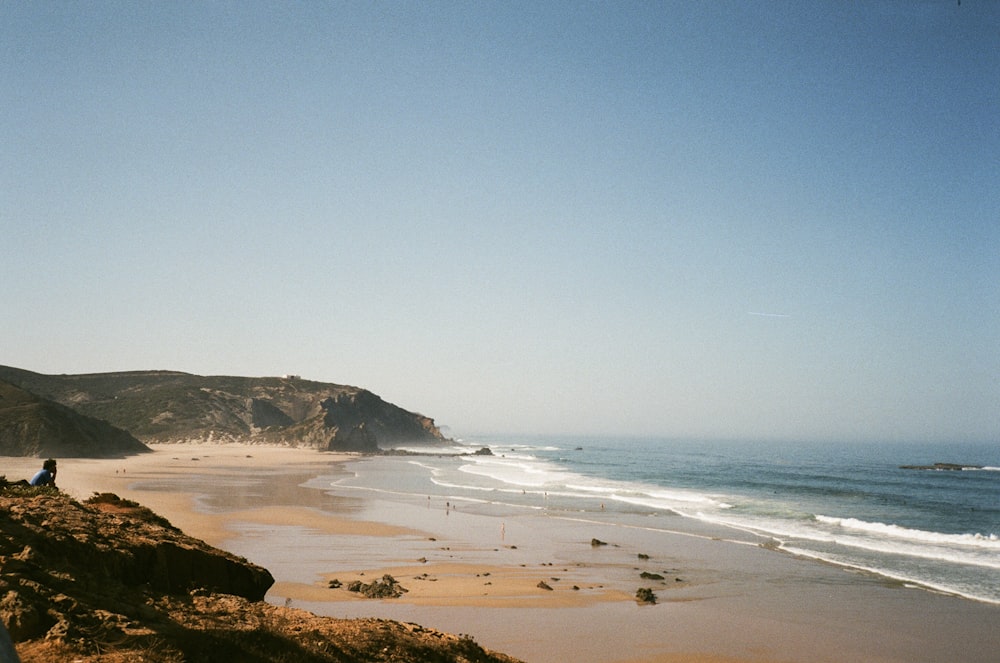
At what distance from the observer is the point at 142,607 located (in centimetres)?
798

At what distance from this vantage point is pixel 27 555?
25.8 ft

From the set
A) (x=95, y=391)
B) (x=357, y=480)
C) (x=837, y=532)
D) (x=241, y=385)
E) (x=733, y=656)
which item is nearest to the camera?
(x=733, y=656)

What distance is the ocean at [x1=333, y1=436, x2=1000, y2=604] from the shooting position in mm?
26781

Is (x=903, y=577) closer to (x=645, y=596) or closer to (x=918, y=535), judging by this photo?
(x=645, y=596)

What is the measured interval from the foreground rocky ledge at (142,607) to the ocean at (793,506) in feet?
73.5

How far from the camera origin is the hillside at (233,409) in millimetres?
108625

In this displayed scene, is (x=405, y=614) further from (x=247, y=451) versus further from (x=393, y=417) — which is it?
(x=393, y=417)

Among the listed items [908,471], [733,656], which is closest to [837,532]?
[733,656]

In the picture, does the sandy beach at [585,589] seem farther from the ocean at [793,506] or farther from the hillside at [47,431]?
the hillside at [47,431]

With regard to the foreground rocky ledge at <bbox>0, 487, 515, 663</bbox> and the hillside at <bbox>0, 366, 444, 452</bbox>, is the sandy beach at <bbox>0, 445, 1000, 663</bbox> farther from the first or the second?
the hillside at <bbox>0, 366, 444, 452</bbox>

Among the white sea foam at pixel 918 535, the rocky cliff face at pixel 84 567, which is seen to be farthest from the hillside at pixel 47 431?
the white sea foam at pixel 918 535

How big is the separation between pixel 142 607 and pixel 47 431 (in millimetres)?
76805

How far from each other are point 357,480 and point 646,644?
46212mm

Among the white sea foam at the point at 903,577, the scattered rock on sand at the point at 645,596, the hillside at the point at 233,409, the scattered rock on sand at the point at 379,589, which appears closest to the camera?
the scattered rock on sand at the point at 379,589
